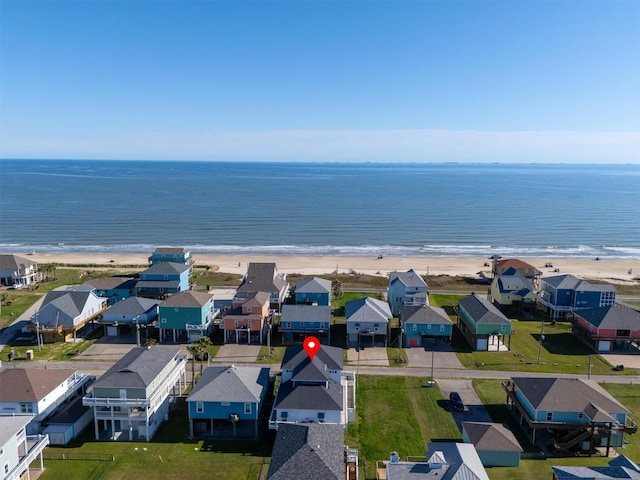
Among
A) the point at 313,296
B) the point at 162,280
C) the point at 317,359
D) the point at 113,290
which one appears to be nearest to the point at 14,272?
the point at 113,290

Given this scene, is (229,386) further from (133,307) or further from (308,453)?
(133,307)

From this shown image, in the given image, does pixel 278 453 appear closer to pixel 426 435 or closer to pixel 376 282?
pixel 426 435

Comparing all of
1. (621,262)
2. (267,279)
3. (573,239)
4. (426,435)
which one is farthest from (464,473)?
(573,239)

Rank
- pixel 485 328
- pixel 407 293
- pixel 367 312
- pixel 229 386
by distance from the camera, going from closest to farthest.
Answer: pixel 229 386
pixel 485 328
pixel 367 312
pixel 407 293

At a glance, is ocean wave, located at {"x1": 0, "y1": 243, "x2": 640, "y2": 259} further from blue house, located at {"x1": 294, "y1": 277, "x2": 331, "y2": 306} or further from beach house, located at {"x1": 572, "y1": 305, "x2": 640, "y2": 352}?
beach house, located at {"x1": 572, "y1": 305, "x2": 640, "y2": 352}

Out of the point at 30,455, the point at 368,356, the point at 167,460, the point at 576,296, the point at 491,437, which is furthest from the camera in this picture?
the point at 576,296

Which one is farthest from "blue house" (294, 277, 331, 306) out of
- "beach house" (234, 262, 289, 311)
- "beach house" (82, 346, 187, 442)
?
"beach house" (82, 346, 187, 442)

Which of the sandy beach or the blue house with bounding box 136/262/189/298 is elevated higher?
the blue house with bounding box 136/262/189/298
